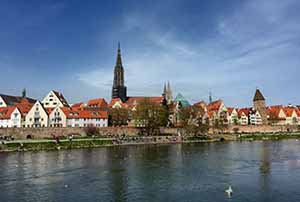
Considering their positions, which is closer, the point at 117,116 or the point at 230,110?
the point at 117,116

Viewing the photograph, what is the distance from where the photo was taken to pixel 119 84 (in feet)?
445

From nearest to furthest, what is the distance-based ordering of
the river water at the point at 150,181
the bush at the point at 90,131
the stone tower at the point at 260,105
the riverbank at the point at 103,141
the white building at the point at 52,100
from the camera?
the river water at the point at 150,181 < the riverbank at the point at 103,141 < the bush at the point at 90,131 < the white building at the point at 52,100 < the stone tower at the point at 260,105

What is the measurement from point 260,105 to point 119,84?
2372 inches

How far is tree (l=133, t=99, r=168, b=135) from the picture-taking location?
272ft

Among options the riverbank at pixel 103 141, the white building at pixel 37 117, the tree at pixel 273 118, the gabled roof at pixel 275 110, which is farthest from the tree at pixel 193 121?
the gabled roof at pixel 275 110

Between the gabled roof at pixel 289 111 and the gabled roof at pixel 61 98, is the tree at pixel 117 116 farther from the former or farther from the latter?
the gabled roof at pixel 289 111

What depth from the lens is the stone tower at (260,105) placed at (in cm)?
12975

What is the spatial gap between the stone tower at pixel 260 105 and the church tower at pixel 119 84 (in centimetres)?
5583

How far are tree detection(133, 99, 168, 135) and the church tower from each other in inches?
1930

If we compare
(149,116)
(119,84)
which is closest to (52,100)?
(149,116)

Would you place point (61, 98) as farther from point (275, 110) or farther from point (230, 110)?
point (275, 110)

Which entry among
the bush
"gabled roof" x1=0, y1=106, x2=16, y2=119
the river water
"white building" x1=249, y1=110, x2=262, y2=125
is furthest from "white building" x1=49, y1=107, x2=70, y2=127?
"white building" x1=249, y1=110, x2=262, y2=125

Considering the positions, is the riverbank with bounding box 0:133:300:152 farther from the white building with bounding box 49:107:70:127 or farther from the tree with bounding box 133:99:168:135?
the white building with bounding box 49:107:70:127

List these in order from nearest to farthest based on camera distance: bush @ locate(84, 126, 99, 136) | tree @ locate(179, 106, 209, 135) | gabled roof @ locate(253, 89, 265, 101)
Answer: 1. bush @ locate(84, 126, 99, 136)
2. tree @ locate(179, 106, 209, 135)
3. gabled roof @ locate(253, 89, 265, 101)
